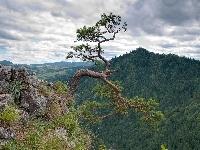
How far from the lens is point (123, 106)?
19.9 metres

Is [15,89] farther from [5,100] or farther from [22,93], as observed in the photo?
[5,100]

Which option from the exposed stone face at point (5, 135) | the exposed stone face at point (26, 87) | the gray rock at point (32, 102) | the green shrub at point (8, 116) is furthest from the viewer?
the exposed stone face at point (26, 87)

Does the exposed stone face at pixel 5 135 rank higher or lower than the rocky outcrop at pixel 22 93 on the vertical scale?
lower

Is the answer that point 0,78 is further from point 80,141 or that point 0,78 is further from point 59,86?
point 80,141

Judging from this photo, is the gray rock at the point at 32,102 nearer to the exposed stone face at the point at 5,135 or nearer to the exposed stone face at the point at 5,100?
the exposed stone face at the point at 5,100

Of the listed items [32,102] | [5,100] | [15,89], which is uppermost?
[15,89]

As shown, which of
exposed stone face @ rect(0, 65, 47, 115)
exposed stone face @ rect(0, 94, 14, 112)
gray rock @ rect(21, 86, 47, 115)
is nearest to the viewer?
exposed stone face @ rect(0, 94, 14, 112)

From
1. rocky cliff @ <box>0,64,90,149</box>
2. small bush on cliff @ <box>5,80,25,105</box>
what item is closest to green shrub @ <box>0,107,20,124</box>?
rocky cliff @ <box>0,64,90,149</box>

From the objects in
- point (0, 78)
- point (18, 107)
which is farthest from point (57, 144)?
point (0, 78)

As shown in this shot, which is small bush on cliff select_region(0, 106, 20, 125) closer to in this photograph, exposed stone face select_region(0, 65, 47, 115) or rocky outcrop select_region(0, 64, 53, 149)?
rocky outcrop select_region(0, 64, 53, 149)

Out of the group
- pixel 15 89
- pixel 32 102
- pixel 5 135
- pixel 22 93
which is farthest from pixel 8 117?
pixel 15 89

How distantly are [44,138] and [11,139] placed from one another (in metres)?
1.30

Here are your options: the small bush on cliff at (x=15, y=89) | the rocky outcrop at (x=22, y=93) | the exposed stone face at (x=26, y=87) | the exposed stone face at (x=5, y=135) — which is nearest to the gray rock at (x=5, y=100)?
the rocky outcrop at (x=22, y=93)

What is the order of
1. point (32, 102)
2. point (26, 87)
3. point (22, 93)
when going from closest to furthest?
point (32, 102)
point (22, 93)
point (26, 87)
